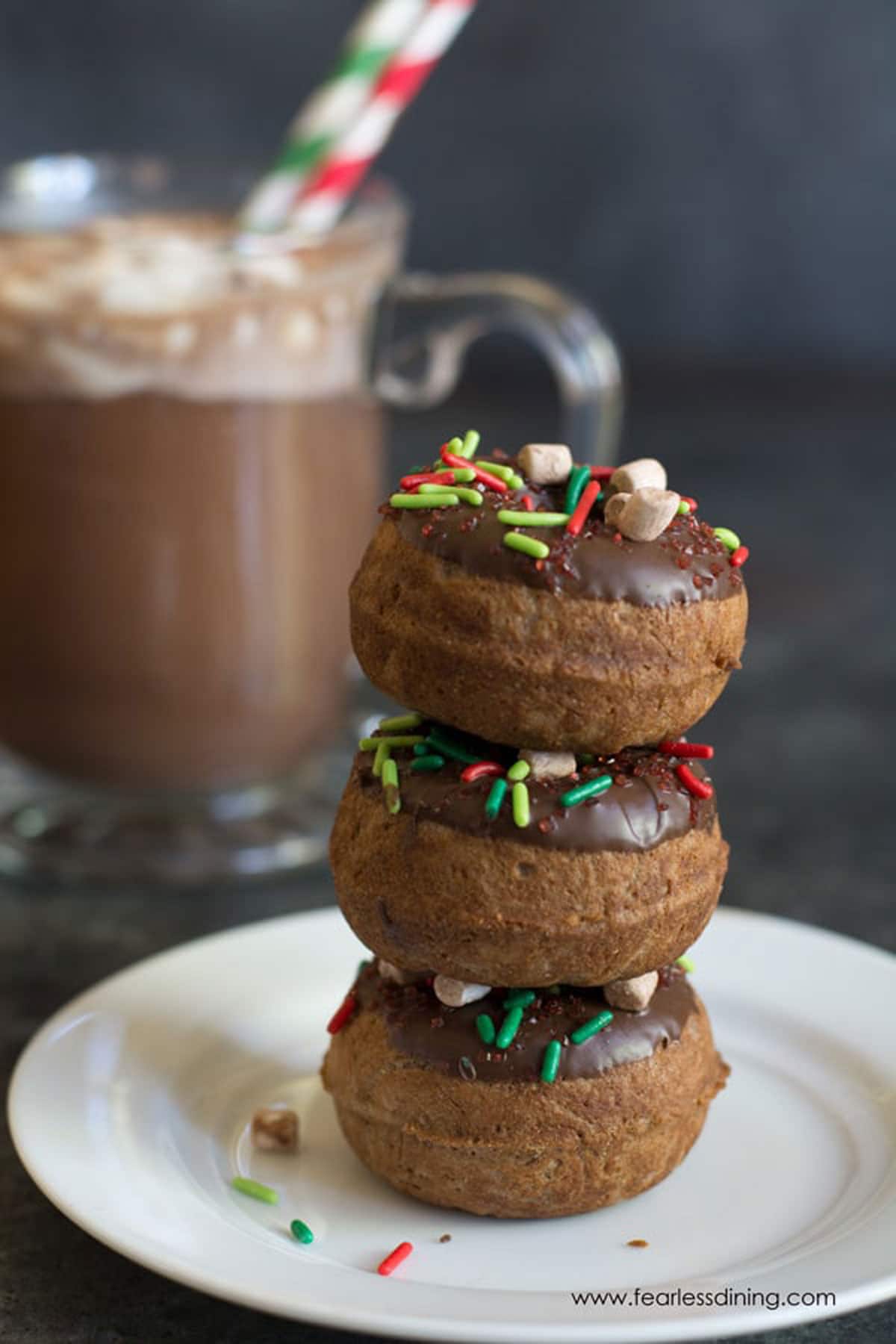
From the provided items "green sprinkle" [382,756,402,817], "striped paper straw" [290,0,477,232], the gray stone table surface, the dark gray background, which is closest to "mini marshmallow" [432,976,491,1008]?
"green sprinkle" [382,756,402,817]

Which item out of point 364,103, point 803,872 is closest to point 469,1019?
point 803,872

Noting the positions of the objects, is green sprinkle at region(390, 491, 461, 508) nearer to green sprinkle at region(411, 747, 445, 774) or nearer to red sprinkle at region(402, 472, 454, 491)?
red sprinkle at region(402, 472, 454, 491)

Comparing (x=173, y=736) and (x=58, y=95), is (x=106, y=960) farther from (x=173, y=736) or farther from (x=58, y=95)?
(x=58, y=95)

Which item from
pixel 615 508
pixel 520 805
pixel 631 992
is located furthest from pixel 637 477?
pixel 631 992

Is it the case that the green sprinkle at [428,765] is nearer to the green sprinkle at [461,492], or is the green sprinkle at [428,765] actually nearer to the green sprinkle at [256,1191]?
the green sprinkle at [461,492]

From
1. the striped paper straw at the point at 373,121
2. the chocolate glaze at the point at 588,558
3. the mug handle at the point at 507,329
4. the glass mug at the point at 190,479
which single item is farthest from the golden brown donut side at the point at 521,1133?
the striped paper straw at the point at 373,121

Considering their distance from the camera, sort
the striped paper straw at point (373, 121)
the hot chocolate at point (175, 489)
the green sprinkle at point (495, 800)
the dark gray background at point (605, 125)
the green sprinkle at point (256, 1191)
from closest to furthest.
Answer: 1. the green sprinkle at point (495, 800)
2. the green sprinkle at point (256, 1191)
3. the hot chocolate at point (175, 489)
4. the striped paper straw at point (373, 121)
5. the dark gray background at point (605, 125)

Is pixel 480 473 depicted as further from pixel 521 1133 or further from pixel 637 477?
pixel 521 1133
